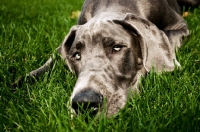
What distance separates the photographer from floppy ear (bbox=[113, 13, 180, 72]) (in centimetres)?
274

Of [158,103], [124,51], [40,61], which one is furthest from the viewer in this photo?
[40,61]

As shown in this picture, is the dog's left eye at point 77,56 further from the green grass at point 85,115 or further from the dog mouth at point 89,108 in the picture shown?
the dog mouth at point 89,108

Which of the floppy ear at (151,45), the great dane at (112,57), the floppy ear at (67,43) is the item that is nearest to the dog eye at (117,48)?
the great dane at (112,57)

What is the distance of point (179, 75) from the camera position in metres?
2.72

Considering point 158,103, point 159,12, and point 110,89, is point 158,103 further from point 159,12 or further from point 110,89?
point 159,12

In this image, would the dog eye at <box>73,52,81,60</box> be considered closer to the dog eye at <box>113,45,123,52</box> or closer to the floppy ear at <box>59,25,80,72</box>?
the floppy ear at <box>59,25,80,72</box>

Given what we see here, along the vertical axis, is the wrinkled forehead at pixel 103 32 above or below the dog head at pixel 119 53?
above

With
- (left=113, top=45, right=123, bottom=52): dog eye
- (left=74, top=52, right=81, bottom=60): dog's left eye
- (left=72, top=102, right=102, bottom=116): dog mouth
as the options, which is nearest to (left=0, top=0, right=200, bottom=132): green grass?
(left=72, top=102, right=102, bottom=116): dog mouth

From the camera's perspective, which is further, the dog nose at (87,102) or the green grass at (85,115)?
the dog nose at (87,102)

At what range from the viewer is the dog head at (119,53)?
242cm

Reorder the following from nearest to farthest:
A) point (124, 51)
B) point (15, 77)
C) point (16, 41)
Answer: point (124, 51)
point (15, 77)
point (16, 41)

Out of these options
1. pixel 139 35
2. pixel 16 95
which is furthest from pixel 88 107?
pixel 139 35

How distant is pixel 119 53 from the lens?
2.67 m

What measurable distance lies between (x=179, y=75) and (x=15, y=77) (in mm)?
1534
